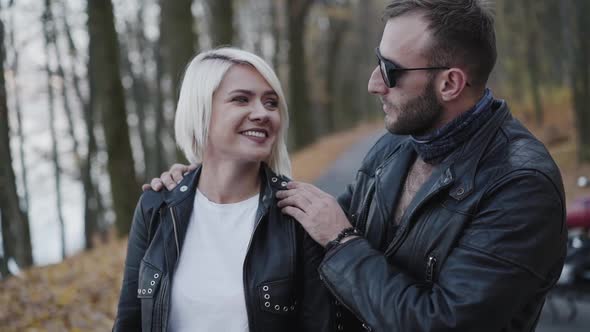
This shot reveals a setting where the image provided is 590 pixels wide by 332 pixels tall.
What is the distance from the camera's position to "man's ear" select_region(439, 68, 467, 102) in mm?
2568

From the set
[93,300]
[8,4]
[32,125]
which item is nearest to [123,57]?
[32,125]

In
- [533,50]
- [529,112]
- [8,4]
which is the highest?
[8,4]

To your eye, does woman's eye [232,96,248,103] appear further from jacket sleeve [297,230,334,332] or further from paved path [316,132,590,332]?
paved path [316,132,590,332]

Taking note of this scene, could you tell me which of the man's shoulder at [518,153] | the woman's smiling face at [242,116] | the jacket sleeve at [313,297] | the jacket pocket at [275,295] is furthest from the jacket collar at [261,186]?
the man's shoulder at [518,153]

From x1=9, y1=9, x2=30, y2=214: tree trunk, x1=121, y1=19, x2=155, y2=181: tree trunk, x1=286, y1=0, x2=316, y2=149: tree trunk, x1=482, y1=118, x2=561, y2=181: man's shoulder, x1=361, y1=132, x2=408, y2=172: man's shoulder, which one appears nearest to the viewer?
x1=482, y1=118, x2=561, y2=181: man's shoulder

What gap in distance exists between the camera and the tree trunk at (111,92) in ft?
33.9

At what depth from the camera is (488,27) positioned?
2.60 m

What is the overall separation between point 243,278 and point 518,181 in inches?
48.0

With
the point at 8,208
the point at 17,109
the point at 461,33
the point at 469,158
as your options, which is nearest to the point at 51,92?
the point at 17,109

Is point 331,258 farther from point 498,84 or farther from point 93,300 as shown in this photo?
point 498,84

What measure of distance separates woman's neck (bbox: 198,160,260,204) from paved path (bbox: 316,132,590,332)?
4122mm

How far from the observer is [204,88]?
2820 mm

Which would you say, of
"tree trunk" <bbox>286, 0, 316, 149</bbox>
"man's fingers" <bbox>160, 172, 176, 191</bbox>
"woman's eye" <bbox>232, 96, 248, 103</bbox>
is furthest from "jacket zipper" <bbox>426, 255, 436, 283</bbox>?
"tree trunk" <bbox>286, 0, 316, 149</bbox>

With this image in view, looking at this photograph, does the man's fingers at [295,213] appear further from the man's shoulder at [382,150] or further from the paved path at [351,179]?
the paved path at [351,179]
